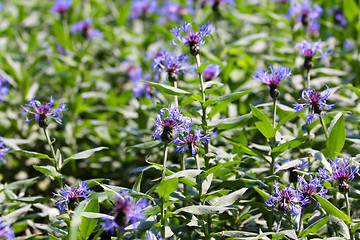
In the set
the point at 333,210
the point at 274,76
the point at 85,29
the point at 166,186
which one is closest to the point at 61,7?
the point at 85,29

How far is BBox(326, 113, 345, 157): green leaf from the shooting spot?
2.14 m

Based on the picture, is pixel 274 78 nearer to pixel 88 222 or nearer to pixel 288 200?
pixel 288 200

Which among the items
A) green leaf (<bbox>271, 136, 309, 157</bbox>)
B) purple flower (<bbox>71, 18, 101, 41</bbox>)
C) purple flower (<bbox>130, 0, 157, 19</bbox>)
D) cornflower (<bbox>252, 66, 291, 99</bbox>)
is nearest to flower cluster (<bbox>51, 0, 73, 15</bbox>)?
purple flower (<bbox>71, 18, 101, 41</bbox>)

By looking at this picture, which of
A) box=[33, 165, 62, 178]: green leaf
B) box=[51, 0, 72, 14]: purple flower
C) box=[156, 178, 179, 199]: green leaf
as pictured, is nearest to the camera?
box=[156, 178, 179, 199]: green leaf

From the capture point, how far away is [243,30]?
15.2ft

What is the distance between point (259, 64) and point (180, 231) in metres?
2.27

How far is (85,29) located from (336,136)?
2808 millimetres

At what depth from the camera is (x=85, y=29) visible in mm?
4145

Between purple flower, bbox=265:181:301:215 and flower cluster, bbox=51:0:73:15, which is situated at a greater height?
flower cluster, bbox=51:0:73:15

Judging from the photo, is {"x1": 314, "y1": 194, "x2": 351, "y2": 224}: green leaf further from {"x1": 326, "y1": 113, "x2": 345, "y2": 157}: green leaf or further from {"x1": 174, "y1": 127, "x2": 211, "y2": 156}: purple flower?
{"x1": 174, "y1": 127, "x2": 211, "y2": 156}: purple flower

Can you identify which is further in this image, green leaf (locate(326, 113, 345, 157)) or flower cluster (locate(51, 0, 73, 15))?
flower cluster (locate(51, 0, 73, 15))

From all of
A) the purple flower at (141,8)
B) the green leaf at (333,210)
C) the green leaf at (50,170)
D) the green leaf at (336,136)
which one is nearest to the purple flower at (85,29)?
the purple flower at (141,8)

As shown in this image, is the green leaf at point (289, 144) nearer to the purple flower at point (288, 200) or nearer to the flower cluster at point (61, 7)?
the purple flower at point (288, 200)

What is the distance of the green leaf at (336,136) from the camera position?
84.1 inches
